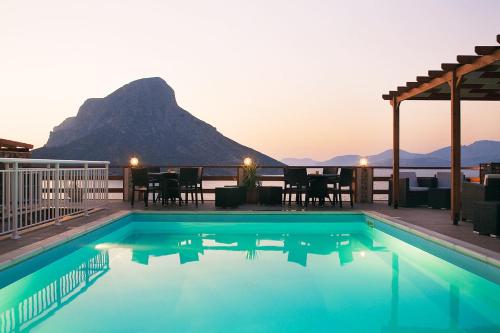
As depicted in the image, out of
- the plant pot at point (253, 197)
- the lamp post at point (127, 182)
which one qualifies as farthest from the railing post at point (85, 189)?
A: the plant pot at point (253, 197)

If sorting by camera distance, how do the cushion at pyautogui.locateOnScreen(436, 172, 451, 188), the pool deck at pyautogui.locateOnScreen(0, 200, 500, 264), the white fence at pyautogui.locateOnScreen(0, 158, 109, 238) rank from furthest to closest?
the cushion at pyautogui.locateOnScreen(436, 172, 451, 188)
the white fence at pyautogui.locateOnScreen(0, 158, 109, 238)
the pool deck at pyautogui.locateOnScreen(0, 200, 500, 264)

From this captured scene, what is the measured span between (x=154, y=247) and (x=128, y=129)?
231ft

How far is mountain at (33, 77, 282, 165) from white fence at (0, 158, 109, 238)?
60496mm

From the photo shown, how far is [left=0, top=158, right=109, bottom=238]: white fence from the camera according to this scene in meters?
5.46

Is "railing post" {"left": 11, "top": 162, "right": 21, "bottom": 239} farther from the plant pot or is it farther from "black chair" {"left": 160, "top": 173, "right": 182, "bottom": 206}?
the plant pot

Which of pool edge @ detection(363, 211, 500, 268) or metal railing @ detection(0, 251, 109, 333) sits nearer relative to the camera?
metal railing @ detection(0, 251, 109, 333)

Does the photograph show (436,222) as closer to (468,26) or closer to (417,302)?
(417,302)

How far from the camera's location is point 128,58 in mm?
18203

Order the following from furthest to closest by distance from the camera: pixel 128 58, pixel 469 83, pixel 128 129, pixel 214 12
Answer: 1. pixel 128 129
2. pixel 128 58
3. pixel 214 12
4. pixel 469 83

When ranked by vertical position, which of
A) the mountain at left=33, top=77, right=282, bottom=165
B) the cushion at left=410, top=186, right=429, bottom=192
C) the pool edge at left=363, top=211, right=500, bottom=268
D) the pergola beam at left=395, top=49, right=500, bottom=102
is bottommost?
the pool edge at left=363, top=211, right=500, bottom=268

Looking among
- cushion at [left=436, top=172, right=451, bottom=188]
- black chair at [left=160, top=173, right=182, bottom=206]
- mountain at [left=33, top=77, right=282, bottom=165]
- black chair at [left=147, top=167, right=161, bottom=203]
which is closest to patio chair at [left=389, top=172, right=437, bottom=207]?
cushion at [left=436, top=172, right=451, bottom=188]

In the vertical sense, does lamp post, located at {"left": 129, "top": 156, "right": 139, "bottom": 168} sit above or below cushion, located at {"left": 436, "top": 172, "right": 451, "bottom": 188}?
above

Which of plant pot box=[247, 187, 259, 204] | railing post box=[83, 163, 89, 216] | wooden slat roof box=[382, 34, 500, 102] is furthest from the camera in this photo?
plant pot box=[247, 187, 259, 204]

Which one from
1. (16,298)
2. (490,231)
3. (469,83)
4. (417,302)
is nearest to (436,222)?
(490,231)
